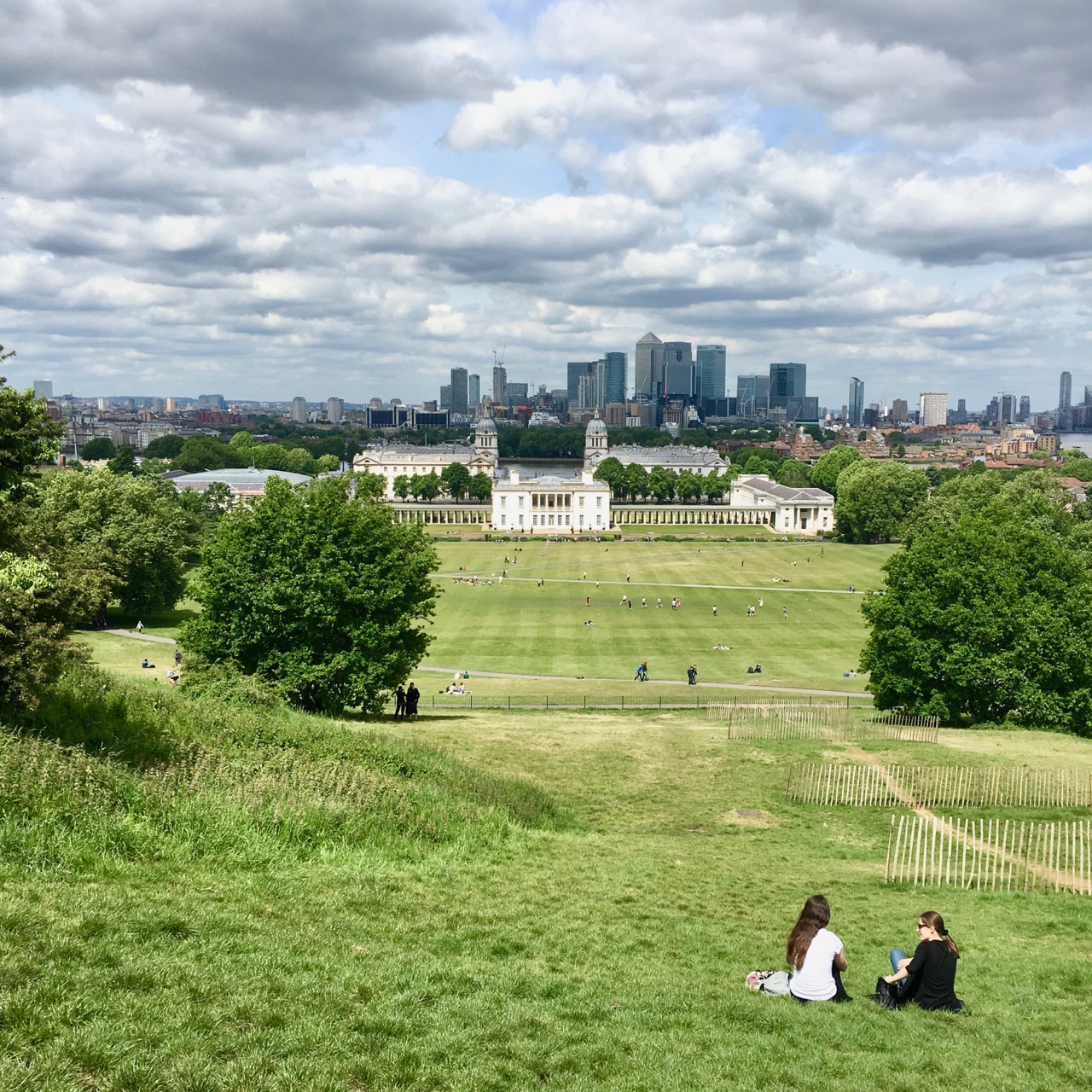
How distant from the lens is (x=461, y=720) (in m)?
31.8

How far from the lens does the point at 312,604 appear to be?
1307 inches

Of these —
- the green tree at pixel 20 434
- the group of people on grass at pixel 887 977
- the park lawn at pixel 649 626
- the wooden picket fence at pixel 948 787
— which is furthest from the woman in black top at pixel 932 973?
the park lawn at pixel 649 626

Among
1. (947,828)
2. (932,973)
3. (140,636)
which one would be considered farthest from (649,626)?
(932,973)

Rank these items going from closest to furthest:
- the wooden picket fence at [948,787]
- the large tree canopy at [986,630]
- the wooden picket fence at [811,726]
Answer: the wooden picket fence at [948,787] → the wooden picket fence at [811,726] → the large tree canopy at [986,630]

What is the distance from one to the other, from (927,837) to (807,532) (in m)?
131

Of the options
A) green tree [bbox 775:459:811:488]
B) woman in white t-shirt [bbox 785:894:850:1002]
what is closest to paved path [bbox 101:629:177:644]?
woman in white t-shirt [bbox 785:894:850:1002]

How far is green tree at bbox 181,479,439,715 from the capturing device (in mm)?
33156

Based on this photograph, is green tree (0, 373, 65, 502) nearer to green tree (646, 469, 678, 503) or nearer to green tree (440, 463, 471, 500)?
green tree (440, 463, 471, 500)

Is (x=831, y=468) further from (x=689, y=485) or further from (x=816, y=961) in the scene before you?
(x=816, y=961)

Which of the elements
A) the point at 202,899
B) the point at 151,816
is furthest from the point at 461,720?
the point at 202,899

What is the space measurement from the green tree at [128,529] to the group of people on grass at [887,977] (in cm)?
5331

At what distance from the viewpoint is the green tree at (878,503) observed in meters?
126

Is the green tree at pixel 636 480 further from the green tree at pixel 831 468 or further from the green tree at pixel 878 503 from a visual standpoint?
the green tree at pixel 878 503

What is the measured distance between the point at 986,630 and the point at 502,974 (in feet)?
96.7
